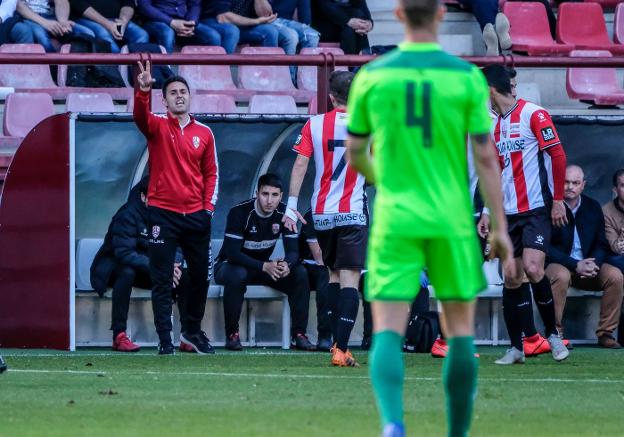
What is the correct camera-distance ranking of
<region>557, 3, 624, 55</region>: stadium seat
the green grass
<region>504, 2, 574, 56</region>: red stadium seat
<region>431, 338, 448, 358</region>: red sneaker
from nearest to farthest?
the green grass → <region>431, 338, 448, 358</region>: red sneaker → <region>504, 2, 574, 56</region>: red stadium seat → <region>557, 3, 624, 55</region>: stadium seat

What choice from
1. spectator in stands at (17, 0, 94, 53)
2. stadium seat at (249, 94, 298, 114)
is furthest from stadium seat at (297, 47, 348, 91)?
spectator in stands at (17, 0, 94, 53)

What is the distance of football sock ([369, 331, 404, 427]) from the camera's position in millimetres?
5629

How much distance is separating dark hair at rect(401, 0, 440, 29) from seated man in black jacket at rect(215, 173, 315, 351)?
6772 mm

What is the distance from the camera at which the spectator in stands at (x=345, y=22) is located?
1675 cm

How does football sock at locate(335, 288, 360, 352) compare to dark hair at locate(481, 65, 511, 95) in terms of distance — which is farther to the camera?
football sock at locate(335, 288, 360, 352)

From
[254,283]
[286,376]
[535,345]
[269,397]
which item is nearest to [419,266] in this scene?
[269,397]

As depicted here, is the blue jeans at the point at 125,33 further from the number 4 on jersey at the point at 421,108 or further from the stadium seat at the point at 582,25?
the number 4 on jersey at the point at 421,108

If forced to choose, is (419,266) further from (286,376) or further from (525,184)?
(525,184)

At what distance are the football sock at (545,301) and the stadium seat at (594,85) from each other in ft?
20.4

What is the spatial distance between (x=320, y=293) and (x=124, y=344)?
5.78 feet

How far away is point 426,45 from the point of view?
579 cm

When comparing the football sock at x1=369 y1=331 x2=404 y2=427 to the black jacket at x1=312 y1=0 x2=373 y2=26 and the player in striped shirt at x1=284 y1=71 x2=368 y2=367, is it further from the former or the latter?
the black jacket at x1=312 y1=0 x2=373 y2=26

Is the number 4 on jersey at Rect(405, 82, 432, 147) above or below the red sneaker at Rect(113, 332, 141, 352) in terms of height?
above

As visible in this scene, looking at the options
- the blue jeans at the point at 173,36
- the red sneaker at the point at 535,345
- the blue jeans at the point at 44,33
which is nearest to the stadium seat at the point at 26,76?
the blue jeans at the point at 44,33
